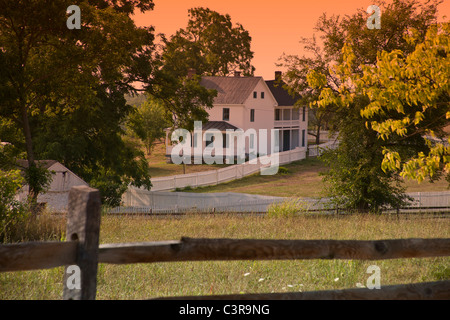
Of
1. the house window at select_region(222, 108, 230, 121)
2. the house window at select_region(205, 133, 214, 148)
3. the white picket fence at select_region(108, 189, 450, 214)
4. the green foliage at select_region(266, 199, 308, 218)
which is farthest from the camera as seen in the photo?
the house window at select_region(222, 108, 230, 121)

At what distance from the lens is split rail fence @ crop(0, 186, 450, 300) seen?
3.68 m

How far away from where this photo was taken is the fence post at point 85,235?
3.79 metres

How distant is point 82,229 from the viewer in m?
3.80

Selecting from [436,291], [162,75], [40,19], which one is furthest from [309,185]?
[436,291]

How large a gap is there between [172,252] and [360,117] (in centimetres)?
1609

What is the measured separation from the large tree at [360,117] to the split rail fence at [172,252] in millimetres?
13601

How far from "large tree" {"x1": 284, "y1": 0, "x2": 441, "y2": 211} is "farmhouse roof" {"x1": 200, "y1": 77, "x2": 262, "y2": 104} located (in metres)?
28.9

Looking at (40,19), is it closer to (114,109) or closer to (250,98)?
(114,109)

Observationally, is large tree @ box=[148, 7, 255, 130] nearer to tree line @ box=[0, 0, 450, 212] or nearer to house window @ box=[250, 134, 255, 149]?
house window @ box=[250, 134, 255, 149]

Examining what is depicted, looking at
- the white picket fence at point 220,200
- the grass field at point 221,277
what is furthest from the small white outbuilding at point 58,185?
the grass field at point 221,277

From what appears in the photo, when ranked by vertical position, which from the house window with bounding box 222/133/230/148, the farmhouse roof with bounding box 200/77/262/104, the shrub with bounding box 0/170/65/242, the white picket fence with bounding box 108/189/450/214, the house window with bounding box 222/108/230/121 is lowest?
the white picket fence with bounding box 108/189/450/214

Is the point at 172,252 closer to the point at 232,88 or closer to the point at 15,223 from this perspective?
the point at 15,223

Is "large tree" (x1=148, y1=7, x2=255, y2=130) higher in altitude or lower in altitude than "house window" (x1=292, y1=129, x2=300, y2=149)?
higher

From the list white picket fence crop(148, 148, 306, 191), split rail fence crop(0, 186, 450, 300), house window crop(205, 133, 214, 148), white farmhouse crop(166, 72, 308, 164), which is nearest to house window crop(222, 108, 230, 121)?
white farmhouse crop(166, 72, 308, 164)
